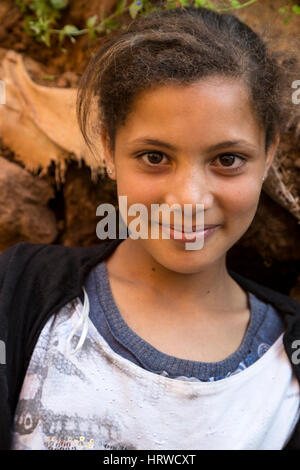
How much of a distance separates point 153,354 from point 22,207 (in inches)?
33.0

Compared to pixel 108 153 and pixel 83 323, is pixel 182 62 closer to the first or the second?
pixel 108 153

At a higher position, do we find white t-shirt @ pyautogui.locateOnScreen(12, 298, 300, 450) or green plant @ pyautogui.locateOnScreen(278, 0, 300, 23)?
green plant @ pyautogui.locateOnScreen(278, 0, 300, 23)

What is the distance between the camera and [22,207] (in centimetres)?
183

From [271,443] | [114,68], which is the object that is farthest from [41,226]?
[271,443]

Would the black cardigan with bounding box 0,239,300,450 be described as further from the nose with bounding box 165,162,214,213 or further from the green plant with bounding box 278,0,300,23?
the green plant with bounding box 278,0,300,23

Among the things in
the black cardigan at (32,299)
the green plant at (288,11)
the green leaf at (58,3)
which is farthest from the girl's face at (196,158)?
the green leaf at (58,3)

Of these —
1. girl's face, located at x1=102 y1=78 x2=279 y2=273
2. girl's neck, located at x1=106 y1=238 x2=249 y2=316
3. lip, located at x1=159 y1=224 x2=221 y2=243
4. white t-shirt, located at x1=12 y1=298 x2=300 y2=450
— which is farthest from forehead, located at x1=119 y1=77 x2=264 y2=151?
white t-shirt, located at x1=12 y1=298 x2=300 y2=450

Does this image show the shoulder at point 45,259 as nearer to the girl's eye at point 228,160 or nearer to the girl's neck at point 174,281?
the girl's neck at point 174,281

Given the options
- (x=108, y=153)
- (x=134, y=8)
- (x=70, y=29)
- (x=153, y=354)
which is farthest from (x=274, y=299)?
(x=70, y=29)

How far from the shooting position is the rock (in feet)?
5.90

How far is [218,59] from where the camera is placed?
3.79 feet

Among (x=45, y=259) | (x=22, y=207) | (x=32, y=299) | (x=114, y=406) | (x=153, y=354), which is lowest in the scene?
(x=114, y=406)

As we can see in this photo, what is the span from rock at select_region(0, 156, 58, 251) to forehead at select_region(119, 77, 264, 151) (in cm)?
79

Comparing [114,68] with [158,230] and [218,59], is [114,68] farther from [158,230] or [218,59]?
[158,230]
